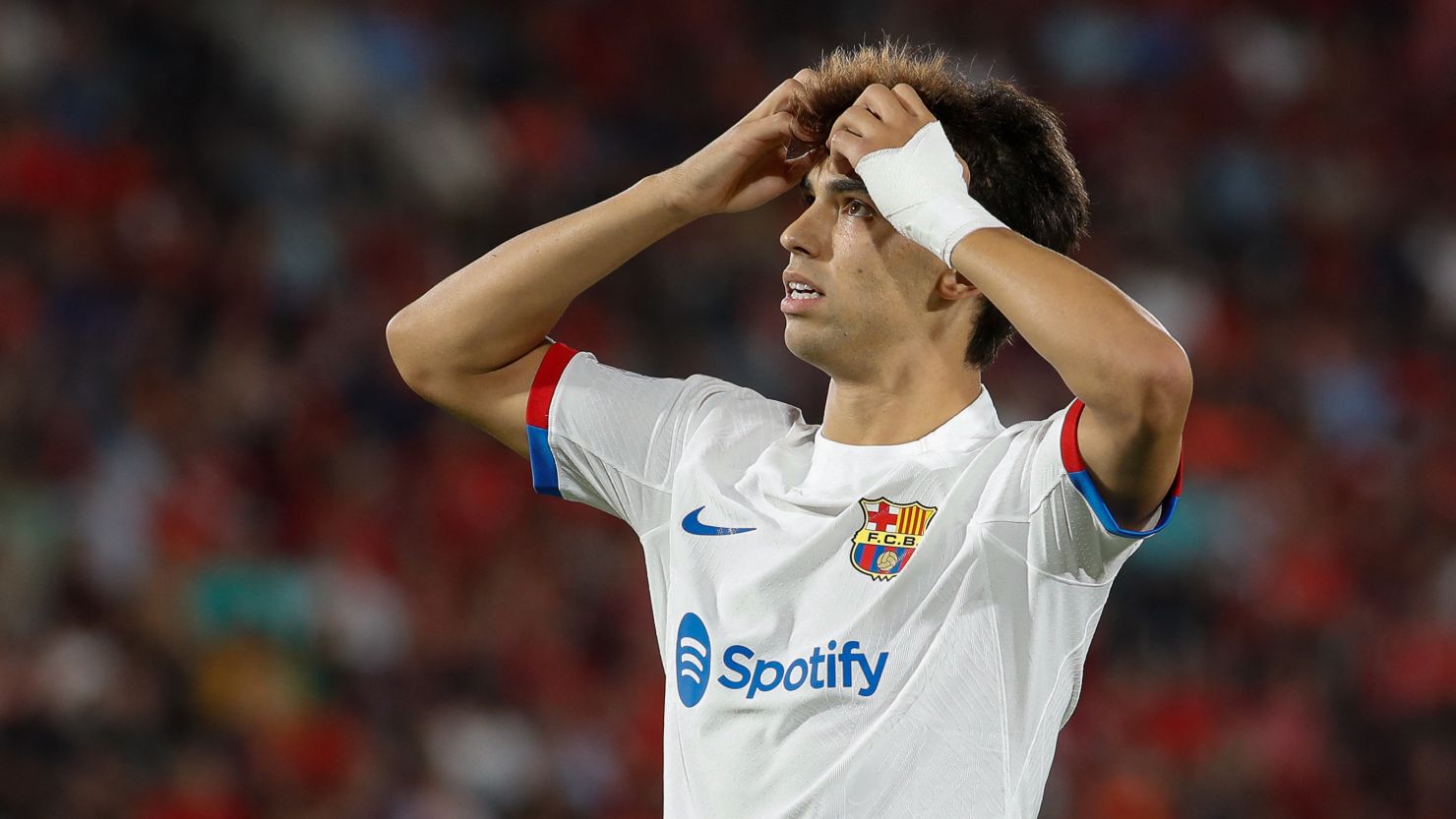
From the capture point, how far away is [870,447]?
105 inches

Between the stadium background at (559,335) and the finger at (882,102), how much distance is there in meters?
4.50

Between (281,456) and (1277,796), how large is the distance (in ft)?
14.7

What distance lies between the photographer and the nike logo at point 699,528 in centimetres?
265

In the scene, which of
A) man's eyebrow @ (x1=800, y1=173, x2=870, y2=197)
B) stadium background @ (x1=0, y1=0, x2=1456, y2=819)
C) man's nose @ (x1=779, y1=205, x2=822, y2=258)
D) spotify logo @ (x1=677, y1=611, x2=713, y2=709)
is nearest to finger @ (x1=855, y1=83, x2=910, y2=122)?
man's eyebrow @ (x1=800, y1=173, x2=870, y2=197)

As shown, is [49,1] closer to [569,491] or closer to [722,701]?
[569,491]

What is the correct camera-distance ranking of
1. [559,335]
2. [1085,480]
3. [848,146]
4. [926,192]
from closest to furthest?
1. [1085,480]
2. [926,192]
3. [848,146]
4. [559,335]

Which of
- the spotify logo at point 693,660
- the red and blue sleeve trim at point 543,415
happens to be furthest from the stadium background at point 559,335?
the spotify logo at point 693,660

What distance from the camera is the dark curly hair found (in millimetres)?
2734

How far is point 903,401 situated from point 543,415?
620 mm

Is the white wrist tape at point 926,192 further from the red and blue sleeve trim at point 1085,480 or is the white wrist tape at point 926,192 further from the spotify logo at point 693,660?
the spotify logo at point 693,660

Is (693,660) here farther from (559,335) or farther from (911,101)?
(559,335)

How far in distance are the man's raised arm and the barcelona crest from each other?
60 centimetres

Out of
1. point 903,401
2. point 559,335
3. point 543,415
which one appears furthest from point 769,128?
point 559,335

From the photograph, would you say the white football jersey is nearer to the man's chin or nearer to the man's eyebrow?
the man's chin
